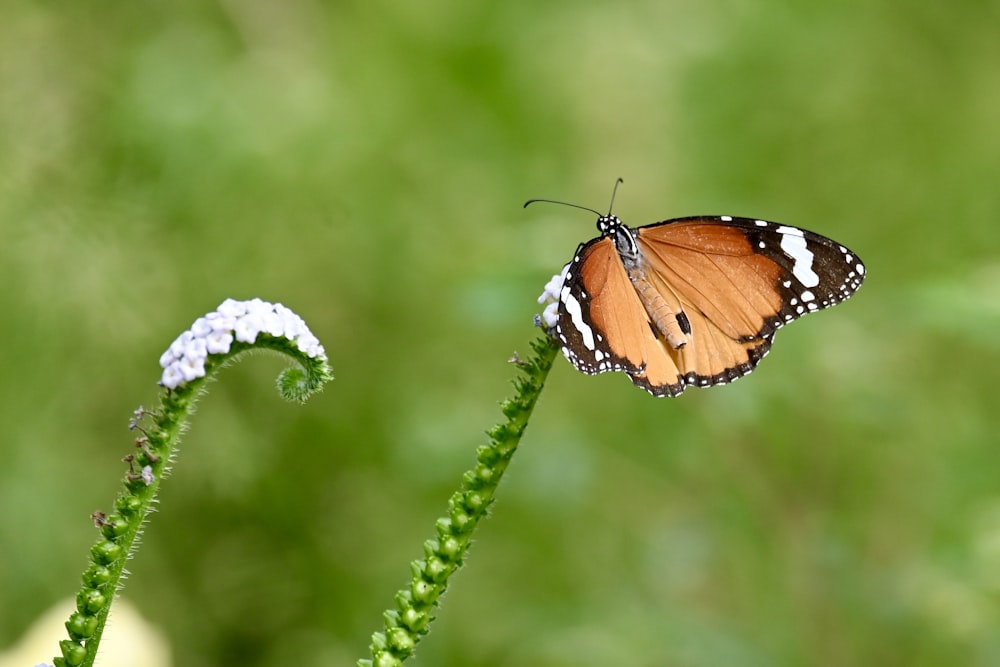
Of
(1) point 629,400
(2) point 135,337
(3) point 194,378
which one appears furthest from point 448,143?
(3) point 194,378

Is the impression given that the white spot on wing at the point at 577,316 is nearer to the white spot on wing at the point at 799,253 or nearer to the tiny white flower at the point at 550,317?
the tiny white flower at the point at 550,317

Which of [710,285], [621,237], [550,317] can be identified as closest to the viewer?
[550,317]

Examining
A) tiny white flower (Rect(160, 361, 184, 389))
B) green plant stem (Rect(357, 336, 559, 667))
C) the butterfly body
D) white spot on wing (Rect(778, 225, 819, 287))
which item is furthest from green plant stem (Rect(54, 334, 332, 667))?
white spot on wing (Rect(778, 225, 819, 287))

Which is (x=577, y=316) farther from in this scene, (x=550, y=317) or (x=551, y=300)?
(x=550, y=317)

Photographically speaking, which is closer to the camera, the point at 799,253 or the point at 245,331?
the point at 245,331

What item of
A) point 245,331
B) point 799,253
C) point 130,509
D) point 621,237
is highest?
point 799,253

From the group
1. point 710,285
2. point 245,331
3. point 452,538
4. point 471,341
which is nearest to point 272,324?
point 245,331

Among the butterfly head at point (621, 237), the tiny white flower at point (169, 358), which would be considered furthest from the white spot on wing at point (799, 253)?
the tiny white flower at point (169, 358)
